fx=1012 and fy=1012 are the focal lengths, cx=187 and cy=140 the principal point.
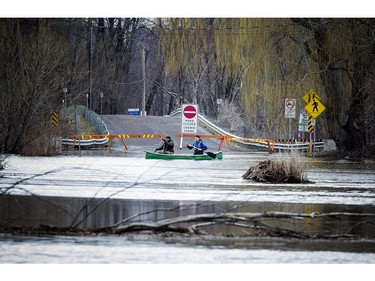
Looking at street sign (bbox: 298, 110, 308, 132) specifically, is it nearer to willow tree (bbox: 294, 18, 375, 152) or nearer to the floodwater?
willow tree (bbox: 294, 18, 375, 152)

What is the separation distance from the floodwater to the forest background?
1219 millimetres

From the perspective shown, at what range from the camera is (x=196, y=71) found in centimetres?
2675

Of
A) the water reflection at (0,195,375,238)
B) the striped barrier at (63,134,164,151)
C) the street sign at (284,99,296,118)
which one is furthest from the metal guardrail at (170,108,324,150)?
the water reflection at (0,195,375,238)

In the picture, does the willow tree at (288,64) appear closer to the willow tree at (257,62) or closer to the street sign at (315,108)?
the willow tree at (257,62)

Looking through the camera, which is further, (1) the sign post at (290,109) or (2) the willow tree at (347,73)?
(1) the sign post at (290,109)

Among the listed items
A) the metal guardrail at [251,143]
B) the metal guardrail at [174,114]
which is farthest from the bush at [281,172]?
the metal guardrail at [251,143]

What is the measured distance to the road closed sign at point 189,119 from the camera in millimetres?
25938

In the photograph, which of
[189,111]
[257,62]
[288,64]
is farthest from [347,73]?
[189,111]

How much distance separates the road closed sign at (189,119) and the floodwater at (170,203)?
0.96 m

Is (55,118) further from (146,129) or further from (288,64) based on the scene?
(288,64)

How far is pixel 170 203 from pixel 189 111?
857 centimetres

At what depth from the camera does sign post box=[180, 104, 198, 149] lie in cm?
2594
